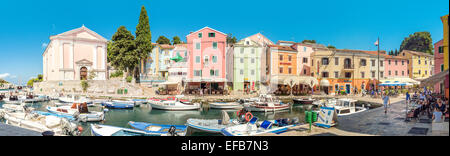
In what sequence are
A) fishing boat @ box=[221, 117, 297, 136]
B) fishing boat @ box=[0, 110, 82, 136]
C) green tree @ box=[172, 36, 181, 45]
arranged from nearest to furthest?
1. fishing boat @ box=[221, 117, 297, 136]
2. fishing boat @ box=[0, 110, 82, 136]
3. green tree @ box=[172, 36, 181, 45]

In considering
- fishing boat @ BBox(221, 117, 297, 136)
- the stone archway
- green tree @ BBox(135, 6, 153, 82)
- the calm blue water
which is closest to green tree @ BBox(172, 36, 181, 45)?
green tree @ BBox(135, 6, 153, 82)

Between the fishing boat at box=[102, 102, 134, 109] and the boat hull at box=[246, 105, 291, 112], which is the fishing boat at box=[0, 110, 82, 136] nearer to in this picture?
the fishing boat at box=[102, 102, 134, 109]

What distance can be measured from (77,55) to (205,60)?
31170 mm

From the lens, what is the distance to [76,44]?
48625mm

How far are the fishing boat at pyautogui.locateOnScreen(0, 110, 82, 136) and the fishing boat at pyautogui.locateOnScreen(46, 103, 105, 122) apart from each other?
3014 mm

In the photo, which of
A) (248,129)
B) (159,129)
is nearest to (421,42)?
(248,129)

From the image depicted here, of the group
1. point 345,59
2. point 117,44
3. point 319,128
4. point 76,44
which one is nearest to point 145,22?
point 117,44

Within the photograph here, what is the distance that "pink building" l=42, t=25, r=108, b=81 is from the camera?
154 feet

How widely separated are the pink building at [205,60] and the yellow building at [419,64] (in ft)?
122

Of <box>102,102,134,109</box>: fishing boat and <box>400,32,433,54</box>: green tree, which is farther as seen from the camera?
<box>400,32,433,54</box>: green tree

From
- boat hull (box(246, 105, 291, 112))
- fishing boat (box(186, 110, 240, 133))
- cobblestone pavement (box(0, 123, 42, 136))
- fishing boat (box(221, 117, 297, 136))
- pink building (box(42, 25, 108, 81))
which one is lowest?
boat hull (box(246, 105, 291, 112))

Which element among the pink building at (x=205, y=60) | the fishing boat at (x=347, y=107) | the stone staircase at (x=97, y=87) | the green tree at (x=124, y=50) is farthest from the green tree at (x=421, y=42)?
the green tree at (x=124, y=50)

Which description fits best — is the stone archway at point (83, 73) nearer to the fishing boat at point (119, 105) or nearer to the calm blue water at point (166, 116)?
the fishing boat at point (119, 105)
